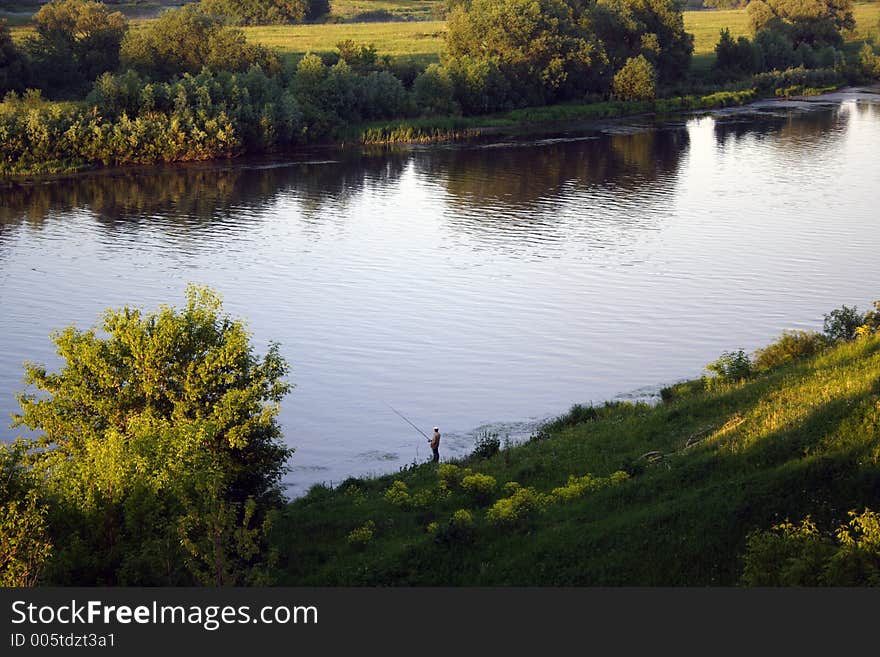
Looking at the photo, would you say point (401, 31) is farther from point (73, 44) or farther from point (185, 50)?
point (185, 50)

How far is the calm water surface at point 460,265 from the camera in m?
32.1

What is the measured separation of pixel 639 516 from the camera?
18172 millimetres

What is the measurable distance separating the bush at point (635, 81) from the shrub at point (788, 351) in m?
69.0

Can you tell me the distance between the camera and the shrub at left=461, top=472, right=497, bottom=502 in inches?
850

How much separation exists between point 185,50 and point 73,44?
37.0ft


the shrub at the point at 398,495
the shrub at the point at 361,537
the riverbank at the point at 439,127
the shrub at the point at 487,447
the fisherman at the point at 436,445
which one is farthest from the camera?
the riverbank at the point at 439,127

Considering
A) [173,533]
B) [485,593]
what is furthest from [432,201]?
[485,593]

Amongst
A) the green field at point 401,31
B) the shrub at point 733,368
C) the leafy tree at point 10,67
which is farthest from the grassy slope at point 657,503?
the green field at point 401,31

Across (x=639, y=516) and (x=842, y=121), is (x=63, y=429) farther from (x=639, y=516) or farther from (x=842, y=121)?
(x=842, y=121)

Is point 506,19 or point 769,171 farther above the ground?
point 506,19

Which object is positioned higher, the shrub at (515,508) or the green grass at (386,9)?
the green grass at (386,9)

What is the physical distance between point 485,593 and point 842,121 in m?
78.8

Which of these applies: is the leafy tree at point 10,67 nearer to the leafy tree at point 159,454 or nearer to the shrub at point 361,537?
the leafy tree at point 159,454

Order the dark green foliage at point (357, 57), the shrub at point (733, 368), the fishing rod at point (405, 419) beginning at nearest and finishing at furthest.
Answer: the shrub at point (733, 368), the fishing rod at point (405, 419), the dark green foliage at point (357, 57)
